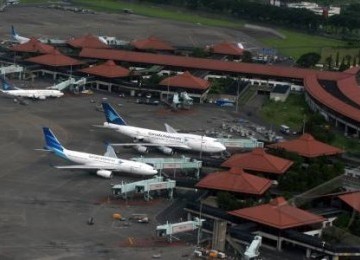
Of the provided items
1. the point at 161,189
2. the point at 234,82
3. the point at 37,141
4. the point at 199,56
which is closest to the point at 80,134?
the point at 37,141

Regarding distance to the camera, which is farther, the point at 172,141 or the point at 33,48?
the point at 33,48

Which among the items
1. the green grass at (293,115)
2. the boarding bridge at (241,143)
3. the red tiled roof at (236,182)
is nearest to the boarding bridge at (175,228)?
the red tiled roof at (236,182)

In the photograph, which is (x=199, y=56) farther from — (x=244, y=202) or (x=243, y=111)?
(x=244, y=202)

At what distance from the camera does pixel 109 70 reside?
4631 inches

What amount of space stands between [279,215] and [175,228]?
7.94 m

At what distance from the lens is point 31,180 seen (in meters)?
70.3

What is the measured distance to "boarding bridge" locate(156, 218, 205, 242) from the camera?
58.2 metres

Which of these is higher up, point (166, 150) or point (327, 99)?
point (327, 99)

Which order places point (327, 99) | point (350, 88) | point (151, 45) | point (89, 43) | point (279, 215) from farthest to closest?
point (151, 45) < point (89, 43) < point (350, 88) < point (327, 99) < point (279, 215)

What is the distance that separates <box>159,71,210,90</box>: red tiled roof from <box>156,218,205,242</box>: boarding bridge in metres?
53.2

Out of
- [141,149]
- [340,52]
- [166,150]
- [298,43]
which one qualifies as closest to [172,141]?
[166,150]

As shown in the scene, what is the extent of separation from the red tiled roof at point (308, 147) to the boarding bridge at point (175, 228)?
21102 mm

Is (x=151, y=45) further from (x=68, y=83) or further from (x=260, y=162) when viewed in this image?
(x=260, y=162)

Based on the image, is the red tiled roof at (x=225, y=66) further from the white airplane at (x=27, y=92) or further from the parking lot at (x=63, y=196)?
the parking lot at (x=63, y=196)
